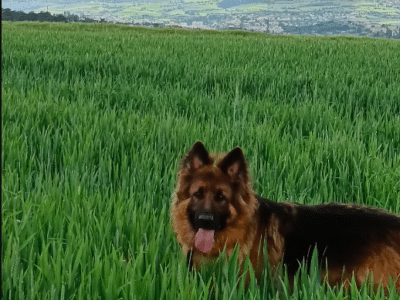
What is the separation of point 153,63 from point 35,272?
7548 mm

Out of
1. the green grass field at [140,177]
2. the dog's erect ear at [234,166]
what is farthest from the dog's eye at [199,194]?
the green grass field at [140,177]

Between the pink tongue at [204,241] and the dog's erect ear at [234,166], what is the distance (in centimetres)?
24

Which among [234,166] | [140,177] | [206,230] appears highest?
[234,166]

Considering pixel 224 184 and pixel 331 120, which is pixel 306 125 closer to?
pixel 331 120

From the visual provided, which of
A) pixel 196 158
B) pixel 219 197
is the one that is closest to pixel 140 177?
pixel 196 158

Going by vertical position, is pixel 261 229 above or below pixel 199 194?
below

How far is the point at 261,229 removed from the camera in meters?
1.77

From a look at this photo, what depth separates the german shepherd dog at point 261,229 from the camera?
162 centimetres

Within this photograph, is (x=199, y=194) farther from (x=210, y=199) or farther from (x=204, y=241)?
(x=204, y=241)

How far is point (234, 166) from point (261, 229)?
0.32 metres

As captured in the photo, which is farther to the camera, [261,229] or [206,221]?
[261,229]

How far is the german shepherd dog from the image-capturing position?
5.32 feet

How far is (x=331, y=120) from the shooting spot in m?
4.55

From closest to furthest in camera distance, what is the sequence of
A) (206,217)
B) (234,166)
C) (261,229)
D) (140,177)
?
(206,217) < (234,166) < (261,229) < (140,177)
